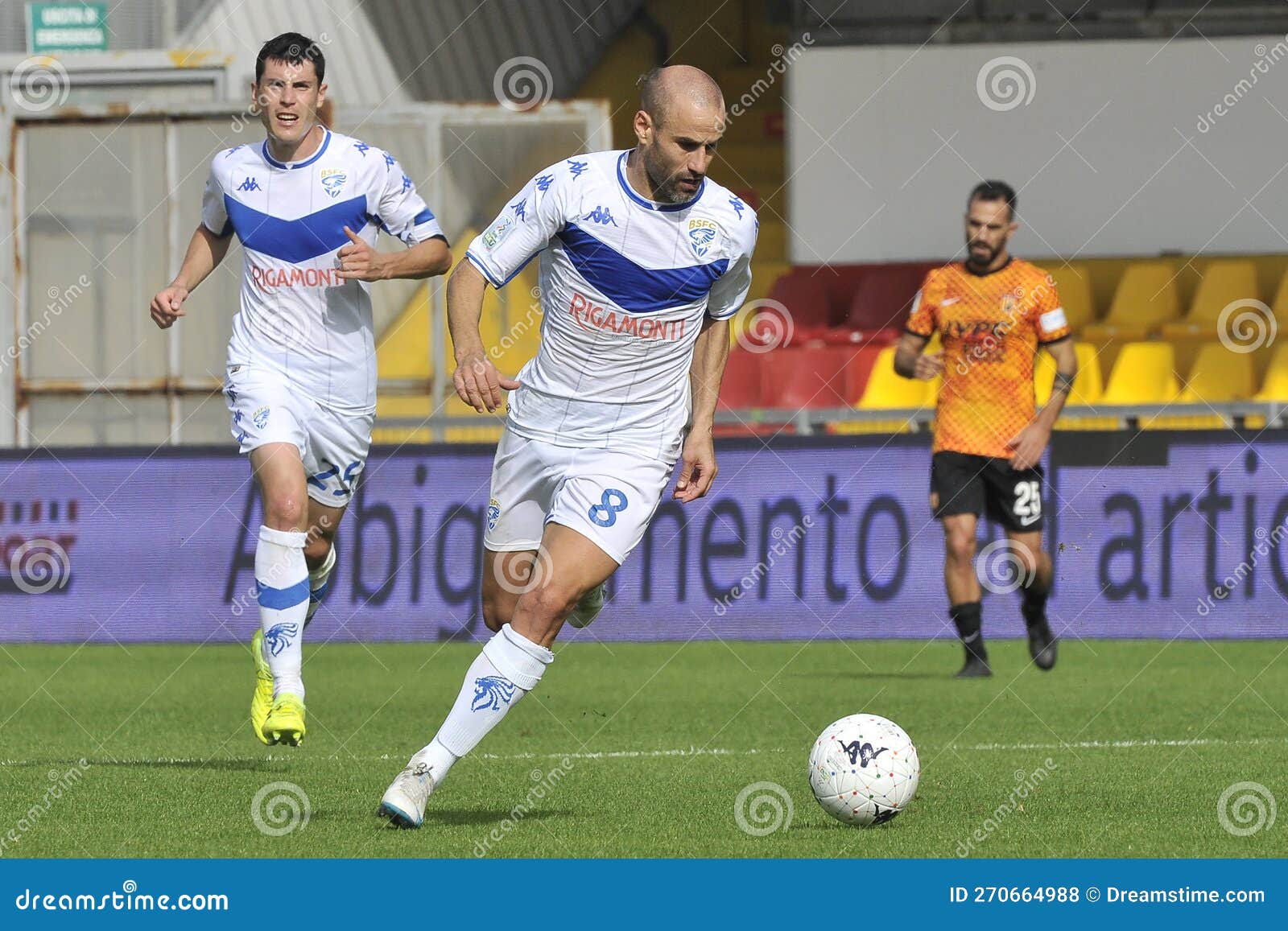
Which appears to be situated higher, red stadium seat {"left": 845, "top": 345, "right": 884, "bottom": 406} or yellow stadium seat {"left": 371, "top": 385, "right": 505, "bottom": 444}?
red stadium seat {"left": 845, "top": 345, "right": 884, "bottom": 406}

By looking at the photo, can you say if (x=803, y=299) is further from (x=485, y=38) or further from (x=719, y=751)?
(x=719, y=751)

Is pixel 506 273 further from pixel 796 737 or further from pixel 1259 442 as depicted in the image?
pixel 1259 442

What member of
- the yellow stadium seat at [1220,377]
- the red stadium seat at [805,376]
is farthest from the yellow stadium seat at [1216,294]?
the red stadium seat at [805,376]

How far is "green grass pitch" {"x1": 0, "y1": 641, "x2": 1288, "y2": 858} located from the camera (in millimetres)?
5766

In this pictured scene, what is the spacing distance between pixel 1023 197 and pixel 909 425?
6144 millimetres

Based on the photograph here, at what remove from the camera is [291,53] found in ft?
25.4

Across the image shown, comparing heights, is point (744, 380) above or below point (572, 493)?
above

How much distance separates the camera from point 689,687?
10.9 metres

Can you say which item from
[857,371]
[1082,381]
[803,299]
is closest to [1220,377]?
[1082,381]

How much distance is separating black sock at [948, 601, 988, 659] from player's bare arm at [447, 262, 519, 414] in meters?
5.40

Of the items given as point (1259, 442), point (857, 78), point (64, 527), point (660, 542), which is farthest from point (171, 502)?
point (857, 78)

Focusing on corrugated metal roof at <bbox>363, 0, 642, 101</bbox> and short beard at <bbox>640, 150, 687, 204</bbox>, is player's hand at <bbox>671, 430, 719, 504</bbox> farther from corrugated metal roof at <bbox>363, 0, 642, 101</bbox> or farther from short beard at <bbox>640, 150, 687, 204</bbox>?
corrugated metal roof at <bbox>363, 0, 642, 101</bbox>

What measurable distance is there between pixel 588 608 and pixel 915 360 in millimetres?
4387

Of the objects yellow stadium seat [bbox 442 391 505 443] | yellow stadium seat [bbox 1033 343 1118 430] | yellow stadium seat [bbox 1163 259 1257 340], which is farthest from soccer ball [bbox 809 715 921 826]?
yellow stadium seat [bbox 1163 259 1257 340]
